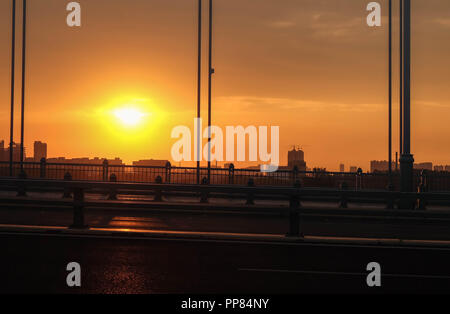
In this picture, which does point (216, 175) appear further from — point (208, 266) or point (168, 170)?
point (208, 266)

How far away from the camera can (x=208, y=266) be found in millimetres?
9594

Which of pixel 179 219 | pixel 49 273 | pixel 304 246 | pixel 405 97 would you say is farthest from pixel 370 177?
pixel 49 273

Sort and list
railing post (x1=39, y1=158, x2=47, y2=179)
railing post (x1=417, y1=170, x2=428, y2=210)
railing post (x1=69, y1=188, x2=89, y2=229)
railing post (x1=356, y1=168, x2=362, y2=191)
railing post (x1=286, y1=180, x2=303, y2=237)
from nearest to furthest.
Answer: railing post (x1=286, y1=180, x2=303, y2=237), railing post (x1=69, y1=188, x2=89, y2=229), railing post (x1=417, y1=170, x2=428, y2=210), railing post (x1=356, y1=168, x2=362, y2=191), railing post (x1=39, y1=158, x2=47, y2=179)

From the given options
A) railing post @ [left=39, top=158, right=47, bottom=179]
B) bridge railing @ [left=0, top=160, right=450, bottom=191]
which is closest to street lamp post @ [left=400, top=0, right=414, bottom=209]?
bridge railing @ [left=0, top=160, right=450, bottom=191]

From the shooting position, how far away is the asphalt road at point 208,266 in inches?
324

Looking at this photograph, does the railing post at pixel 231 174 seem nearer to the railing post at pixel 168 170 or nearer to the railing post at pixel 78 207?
the railing post at pixel 168 170

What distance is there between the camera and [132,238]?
492 inches

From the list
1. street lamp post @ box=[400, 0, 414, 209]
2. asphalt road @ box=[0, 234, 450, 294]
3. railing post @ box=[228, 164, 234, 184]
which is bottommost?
asphalt road @ box=[0, 234, 450, 294]

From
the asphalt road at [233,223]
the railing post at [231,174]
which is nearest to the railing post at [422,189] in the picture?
the asphalt road at [233,223]

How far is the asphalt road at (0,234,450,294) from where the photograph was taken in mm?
8227

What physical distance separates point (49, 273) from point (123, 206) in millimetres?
3598

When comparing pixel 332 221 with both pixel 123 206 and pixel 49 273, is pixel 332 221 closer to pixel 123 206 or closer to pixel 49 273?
pixel 123 206

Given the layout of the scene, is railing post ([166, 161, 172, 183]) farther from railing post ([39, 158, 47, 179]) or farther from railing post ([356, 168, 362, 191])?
railing post ([356, 168, 362, 191])

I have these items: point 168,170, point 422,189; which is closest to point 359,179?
point 422,189
